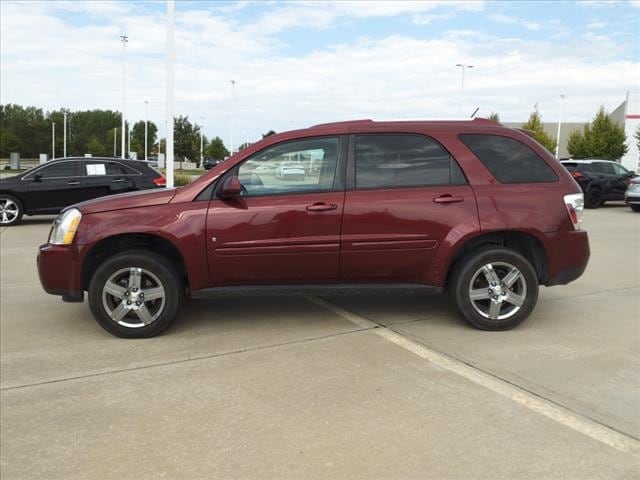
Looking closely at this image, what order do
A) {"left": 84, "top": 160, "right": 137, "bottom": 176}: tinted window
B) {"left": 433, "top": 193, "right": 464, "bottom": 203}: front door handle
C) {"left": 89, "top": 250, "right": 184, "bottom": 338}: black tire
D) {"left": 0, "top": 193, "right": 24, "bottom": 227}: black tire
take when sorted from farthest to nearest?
{"left": 84, "top": 160, "right": 137, "bottom": 176}: tinted window, {"left": 0, "top": 193, "right": 24, "bottom": 227}: black tire, {"left": 433, "top": 193, "right": 464, "bottom": 203}: front door handle, {"left": 89, "top": 250, "right": 184, "bottom": 338}: black tire

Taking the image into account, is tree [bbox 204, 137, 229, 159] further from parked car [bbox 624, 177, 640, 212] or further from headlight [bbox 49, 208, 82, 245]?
headlight [bbox 49, 208, 82, 245]

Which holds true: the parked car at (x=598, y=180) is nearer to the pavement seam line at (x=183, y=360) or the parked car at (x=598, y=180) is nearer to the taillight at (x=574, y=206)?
the taillight at (x=574, y=206)

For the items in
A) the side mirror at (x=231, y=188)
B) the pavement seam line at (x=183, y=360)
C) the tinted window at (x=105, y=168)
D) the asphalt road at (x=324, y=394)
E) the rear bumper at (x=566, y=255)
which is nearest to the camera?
the asphalt road at (x=324, y=394)

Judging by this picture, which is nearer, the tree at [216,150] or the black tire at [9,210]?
the black tire at [9,210]

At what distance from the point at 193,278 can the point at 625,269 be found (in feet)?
19.8

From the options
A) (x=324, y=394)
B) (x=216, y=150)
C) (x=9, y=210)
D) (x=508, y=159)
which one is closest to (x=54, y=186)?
(x=9, y=210)

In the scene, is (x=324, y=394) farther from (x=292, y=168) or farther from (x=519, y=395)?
(x=292, y=168)

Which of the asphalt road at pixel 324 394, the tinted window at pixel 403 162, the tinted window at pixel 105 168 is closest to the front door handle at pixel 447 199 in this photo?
the tinted window at pixel 403 162

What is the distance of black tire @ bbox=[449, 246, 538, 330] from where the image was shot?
4863 mm

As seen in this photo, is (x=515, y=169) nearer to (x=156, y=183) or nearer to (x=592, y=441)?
(x=592, y=441)

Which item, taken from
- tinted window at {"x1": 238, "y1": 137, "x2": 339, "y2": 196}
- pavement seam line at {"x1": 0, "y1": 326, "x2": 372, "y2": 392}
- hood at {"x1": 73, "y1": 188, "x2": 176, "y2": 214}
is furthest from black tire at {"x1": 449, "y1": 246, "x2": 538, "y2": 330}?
hood at {"x1": 73, "y1": 188, "x2": 176, "y2": 214}

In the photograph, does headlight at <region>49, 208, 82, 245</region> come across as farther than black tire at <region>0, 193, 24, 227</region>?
No

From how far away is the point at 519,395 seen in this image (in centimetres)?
361

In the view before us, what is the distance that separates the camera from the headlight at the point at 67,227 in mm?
4738
